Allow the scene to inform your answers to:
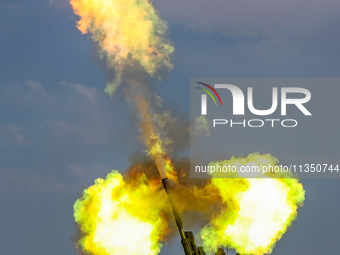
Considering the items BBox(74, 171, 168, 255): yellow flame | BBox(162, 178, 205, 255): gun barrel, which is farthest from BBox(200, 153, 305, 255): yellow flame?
BBox(74, 171, 168, 255): yellow flame

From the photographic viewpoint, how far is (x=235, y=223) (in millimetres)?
50250

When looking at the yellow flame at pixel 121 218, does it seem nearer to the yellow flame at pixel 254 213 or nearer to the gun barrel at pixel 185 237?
the gun barrel at pixel 185 237

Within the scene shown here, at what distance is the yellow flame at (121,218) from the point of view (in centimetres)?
5381

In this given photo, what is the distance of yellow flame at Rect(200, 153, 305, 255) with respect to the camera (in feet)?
164

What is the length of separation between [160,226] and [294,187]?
12193 mm

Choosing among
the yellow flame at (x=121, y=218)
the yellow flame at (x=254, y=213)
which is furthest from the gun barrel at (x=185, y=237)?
the yellow flame at (x=121, y=218)

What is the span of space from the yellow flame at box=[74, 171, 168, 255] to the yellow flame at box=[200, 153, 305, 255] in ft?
17.3

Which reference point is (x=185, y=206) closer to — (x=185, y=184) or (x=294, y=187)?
(x=185, y=184)

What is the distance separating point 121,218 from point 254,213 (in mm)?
12084

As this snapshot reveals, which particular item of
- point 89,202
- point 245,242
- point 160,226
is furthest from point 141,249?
point 245,242

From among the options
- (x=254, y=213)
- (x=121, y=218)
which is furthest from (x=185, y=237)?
(x=121, y=218)

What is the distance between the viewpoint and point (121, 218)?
179 ft

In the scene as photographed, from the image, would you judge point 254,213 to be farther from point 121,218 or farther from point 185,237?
point 121,218

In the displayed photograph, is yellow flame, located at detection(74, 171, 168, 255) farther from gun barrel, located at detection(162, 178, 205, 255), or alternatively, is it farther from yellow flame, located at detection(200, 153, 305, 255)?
yellow flame, located at detection(200, 153, 305, 255)
